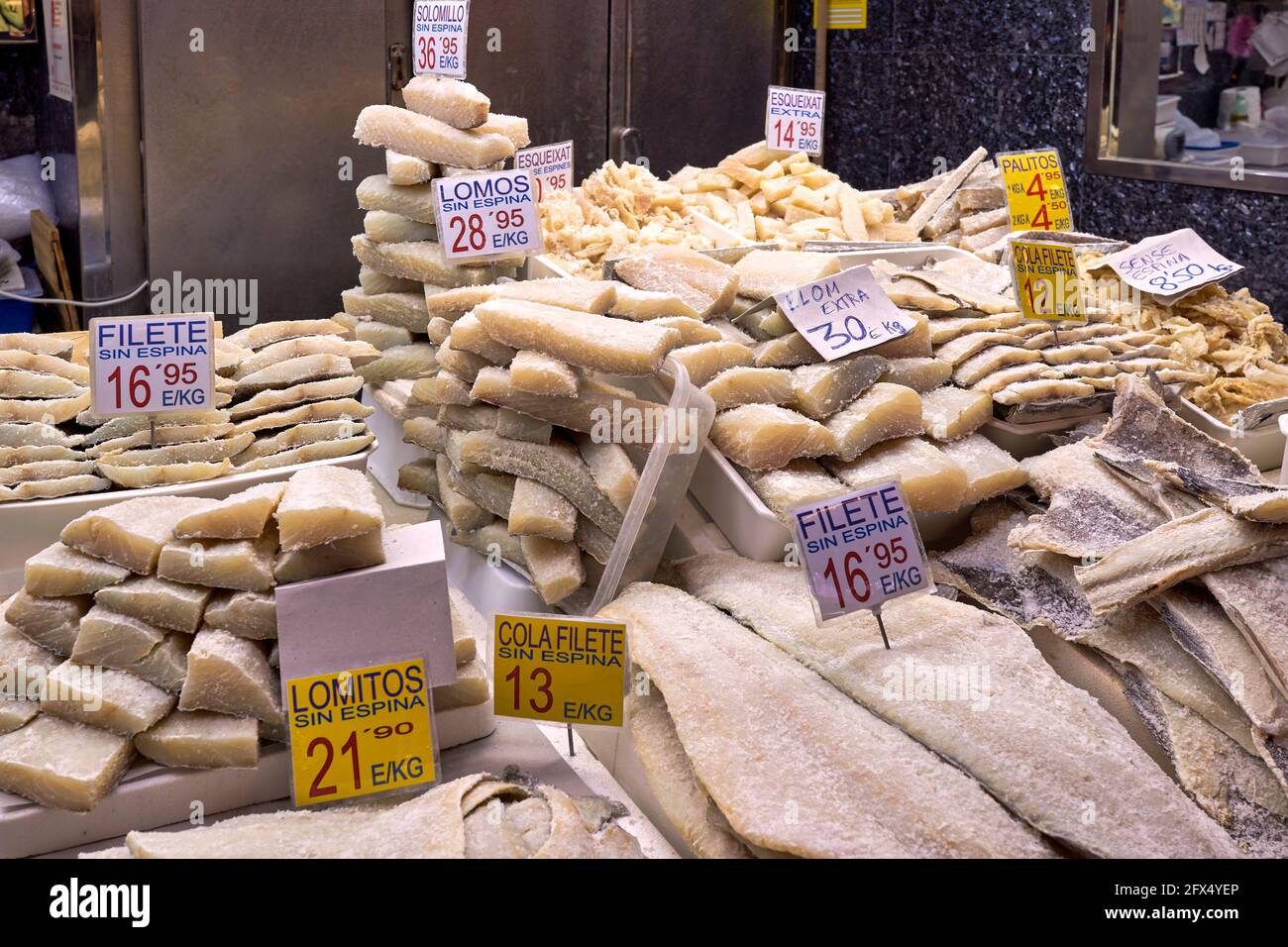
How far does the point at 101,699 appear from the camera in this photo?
1576mm

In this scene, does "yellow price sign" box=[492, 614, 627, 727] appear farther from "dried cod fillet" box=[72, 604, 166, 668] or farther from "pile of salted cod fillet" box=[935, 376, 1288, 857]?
"pile of salted cod fillet" box=[935, 376, 1288, 857]

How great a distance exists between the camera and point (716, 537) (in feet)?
6.97

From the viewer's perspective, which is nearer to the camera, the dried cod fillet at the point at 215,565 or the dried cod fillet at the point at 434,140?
the dried cod fillet at the point at 215,565

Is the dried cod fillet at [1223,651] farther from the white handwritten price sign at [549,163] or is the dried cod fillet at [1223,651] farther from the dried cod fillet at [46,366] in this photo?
the white handwritten price sign at [549,163]

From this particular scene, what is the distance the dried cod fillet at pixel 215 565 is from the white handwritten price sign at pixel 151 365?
550 millimetres

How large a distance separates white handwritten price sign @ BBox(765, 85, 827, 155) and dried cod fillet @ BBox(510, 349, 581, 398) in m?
2.42

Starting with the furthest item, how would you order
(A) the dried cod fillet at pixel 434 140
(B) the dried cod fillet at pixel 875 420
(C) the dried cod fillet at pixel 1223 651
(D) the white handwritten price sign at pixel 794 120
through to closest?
1. (D) the white handwritten price sign at pixel 794 120
2. (A) the dried cod fillet at pixel 434 140
3. (B) the dried cod fillet at pixel 875 420
4. (C) the dried cod fillet at pixel 1223 651

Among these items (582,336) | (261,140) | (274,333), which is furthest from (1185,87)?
(274,333)

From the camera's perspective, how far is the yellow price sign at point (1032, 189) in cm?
352

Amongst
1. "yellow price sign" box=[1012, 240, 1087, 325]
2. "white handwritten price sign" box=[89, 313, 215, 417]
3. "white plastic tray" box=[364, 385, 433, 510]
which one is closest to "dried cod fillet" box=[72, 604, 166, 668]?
"white handwritten price sign" box=[89, 313, 215, 417]

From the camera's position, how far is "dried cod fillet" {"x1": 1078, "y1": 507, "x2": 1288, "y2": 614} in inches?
67.1

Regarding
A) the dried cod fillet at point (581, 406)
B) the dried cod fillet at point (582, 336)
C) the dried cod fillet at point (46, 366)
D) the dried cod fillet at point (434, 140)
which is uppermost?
the dried cod fillet at point (434, 140)

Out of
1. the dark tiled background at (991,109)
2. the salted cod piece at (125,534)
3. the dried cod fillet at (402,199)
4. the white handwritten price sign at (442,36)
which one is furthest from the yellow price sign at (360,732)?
the dark tiled background at (991,109)
